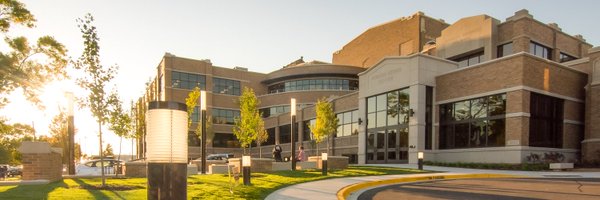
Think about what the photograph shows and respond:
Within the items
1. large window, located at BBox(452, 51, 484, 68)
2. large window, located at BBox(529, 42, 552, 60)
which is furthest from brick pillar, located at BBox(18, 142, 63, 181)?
large window, located at BBox(529, 42, 552, 60)

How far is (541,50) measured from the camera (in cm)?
3108

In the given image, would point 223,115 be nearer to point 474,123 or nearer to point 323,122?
point 323,122

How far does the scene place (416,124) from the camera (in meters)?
25.6

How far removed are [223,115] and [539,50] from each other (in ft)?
127

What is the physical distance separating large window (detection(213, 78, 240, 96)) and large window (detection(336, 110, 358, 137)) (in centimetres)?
2121

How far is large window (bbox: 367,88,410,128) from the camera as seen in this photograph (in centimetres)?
2730

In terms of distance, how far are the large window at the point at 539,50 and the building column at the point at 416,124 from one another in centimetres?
1189

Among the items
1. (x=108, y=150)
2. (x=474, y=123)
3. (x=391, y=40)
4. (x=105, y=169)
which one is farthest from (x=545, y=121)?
(x=108, y=150)

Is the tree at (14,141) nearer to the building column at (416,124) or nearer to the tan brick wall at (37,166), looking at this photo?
the tan brick wall at (37,166)

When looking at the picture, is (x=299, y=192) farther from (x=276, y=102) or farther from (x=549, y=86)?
(x=276, y=102)

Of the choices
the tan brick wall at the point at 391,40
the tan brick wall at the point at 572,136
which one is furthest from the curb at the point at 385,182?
the tan brick wall at the point at 391,40

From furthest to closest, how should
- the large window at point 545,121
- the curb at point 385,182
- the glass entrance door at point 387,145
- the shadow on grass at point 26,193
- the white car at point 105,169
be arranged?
the glass entrance door at point 387,145
the white car at point 105,169
the large window at point 545,121
the curb at point 385,182
the shadow on grass at point 26,193

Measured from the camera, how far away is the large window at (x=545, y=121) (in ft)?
72.1

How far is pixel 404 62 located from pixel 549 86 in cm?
931
